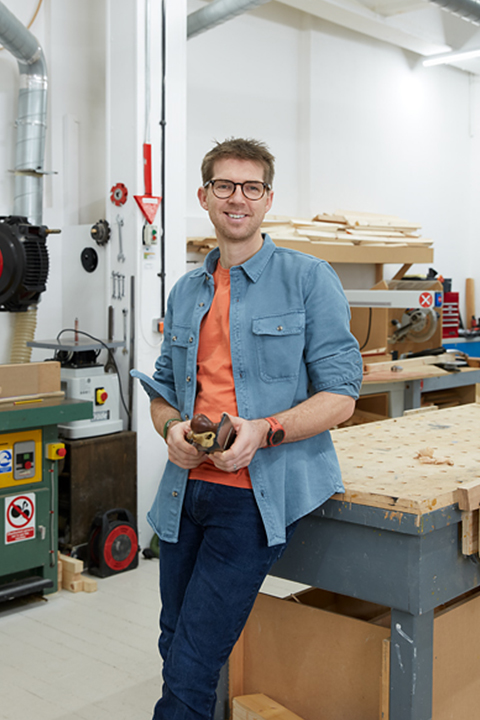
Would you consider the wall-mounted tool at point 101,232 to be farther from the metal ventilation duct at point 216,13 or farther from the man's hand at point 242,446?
the man's hand at point 242,446

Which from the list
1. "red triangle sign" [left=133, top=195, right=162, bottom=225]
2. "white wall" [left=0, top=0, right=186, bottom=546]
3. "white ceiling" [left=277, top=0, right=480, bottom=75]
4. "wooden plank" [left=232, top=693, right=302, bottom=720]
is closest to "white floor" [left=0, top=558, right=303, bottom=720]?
"wooden plank" [left=232, top=693, right=302, bottom=720]

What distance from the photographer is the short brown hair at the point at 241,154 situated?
5.10 ft

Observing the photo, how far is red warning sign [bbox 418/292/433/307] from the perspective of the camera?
4.18m

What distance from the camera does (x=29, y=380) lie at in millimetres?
3029

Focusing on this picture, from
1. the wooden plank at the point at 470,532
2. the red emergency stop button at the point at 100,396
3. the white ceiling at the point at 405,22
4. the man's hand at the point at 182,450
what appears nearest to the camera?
the man's hand at the point at 182,450

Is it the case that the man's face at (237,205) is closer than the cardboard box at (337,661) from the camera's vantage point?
Yes

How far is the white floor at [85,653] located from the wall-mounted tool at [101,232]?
169 cm

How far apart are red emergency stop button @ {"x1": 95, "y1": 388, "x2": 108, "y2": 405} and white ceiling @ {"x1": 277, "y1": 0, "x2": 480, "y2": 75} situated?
3.25 metres

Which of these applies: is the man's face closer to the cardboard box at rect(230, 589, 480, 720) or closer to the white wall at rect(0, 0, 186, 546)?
the cardboard box at rect(230, 589, 480, 720)

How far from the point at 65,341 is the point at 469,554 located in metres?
2.48

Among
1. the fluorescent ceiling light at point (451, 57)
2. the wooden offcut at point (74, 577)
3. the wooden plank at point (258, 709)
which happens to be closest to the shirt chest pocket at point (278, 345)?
the wooden plank at point (258, 709)

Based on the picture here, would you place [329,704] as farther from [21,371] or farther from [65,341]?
[65,341]

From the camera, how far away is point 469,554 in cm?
167

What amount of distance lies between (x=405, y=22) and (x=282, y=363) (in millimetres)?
5228
